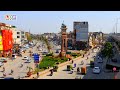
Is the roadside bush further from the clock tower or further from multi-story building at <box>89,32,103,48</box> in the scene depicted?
multi-story building at <box>89,32,103,48</box>

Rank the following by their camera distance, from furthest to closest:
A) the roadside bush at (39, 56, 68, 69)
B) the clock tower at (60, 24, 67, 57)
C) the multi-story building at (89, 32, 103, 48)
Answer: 1. the multi-story building at (89, 32, 103, 48)
2. the clock tower at (60, 24, 67, 57)
3. the roadside bush at (39, 56, 68, 69)

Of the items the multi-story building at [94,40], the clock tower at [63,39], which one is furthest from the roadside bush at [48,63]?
the multi-story building at [94,40]

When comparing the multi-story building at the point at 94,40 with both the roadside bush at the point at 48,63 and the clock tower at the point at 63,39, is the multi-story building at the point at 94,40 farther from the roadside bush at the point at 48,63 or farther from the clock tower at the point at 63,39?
the roadside bush at the point at 48,63

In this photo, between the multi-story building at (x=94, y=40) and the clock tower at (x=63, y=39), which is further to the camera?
the multi-story building at (x=94, y=40)

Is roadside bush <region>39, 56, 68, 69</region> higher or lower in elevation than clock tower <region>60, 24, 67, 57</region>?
lower

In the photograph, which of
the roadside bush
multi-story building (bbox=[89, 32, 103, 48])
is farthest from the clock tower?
multi-story building (bbox=[89, 32, 103, 48])

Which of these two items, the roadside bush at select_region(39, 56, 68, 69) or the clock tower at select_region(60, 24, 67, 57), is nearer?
the roadside bush at select_region(39, 56, 68, 69)

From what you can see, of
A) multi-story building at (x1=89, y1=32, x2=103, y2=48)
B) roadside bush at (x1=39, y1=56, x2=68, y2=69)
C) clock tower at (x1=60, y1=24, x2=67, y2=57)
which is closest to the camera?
roadside bush at (x1=39, y1=56, x2=68, y2=69)

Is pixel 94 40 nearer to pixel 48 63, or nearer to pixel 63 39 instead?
pixel 63 39

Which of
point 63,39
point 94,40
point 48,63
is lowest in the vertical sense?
point 48,63

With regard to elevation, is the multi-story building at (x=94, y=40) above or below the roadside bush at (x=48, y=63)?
above

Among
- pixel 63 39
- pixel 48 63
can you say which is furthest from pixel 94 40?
pixel 48 63
